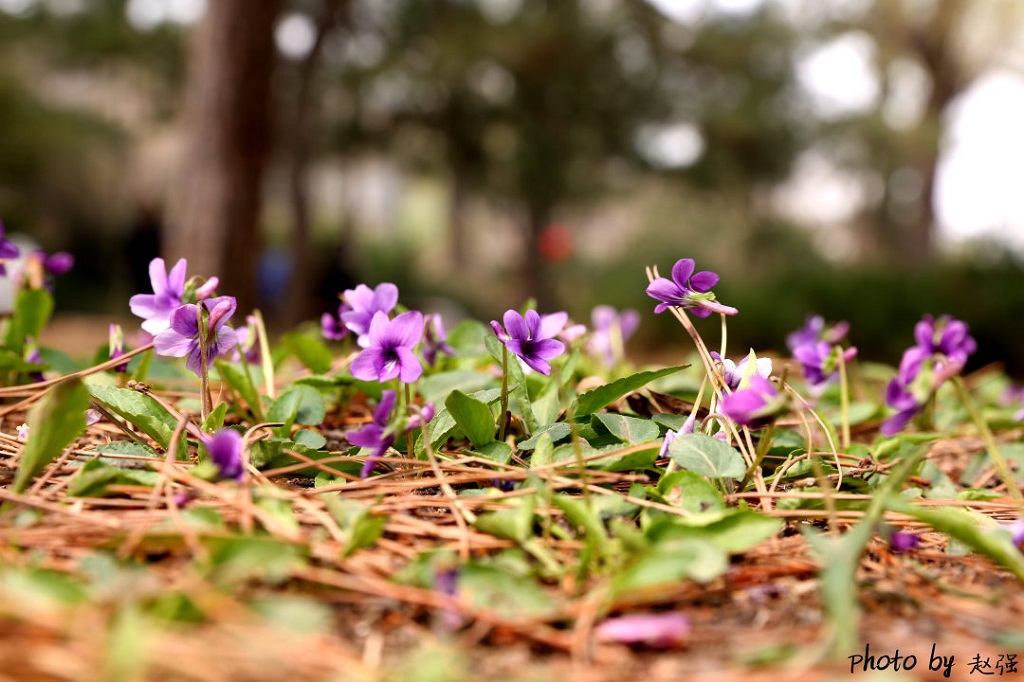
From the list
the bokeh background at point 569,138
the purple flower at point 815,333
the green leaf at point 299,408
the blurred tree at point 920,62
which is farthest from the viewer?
the blurred tree at point 920,62

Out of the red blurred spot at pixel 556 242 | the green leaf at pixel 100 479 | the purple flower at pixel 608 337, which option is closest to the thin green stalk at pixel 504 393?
the green leaf at pixel 100 479

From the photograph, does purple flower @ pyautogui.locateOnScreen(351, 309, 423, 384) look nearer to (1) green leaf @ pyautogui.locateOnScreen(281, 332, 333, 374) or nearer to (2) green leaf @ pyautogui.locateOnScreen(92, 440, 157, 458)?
(2) green leaf @ pyautogui.locateOnScreen(92, 440, 157, 458)

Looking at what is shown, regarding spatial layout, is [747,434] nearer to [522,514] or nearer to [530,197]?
[522,514]

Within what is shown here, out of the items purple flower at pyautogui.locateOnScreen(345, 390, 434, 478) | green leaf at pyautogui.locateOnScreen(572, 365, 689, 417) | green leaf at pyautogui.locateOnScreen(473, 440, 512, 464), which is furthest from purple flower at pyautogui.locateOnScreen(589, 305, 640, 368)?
purple flower at pyautogui.locateOnScreen(345, 390, 434, 478)

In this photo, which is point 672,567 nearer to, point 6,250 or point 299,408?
point 299,408

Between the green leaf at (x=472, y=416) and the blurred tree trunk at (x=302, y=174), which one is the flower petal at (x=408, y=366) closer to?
the green leaf at (x=472, y=416)

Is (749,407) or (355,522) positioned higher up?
(749,407)

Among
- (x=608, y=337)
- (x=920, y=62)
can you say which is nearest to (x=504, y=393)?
(x=608, y=337)
